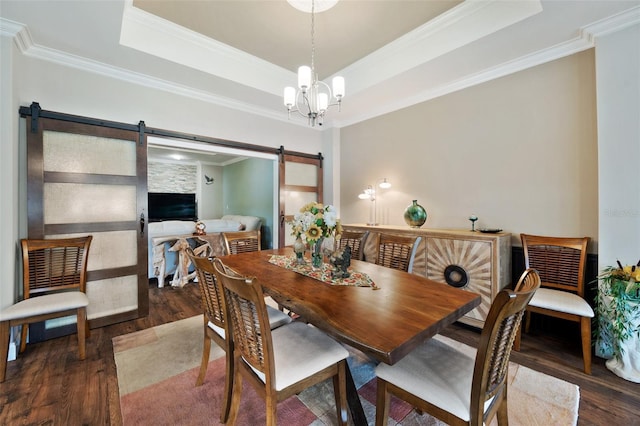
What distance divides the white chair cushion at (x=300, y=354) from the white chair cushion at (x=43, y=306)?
74.9 inches

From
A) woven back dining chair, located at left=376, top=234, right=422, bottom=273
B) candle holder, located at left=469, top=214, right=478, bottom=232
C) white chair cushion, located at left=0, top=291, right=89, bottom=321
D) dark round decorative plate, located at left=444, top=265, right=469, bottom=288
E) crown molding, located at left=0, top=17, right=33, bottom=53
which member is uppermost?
crown molding, located at left=0, top=17, right=33, bottom=53

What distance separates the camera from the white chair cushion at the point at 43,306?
2.02 metres

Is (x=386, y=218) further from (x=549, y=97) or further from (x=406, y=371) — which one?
(x=406, y=371)

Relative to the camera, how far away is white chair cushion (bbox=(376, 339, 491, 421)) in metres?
1.09

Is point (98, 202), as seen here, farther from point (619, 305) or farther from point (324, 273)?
point (619, 305)

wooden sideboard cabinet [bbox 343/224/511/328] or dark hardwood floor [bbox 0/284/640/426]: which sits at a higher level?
wooden sideboard cabinet [bbox 343/224/511/328]

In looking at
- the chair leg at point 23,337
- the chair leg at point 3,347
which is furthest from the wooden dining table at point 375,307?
the chair leg at point 23,337

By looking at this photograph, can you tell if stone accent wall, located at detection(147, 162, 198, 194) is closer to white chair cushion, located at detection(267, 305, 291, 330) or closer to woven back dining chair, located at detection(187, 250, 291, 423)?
woven back dining chair, located at detection(187, 250, 291, 423)

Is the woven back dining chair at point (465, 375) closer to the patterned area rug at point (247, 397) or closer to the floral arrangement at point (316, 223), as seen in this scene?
the patterned area rug at point (247, 397)

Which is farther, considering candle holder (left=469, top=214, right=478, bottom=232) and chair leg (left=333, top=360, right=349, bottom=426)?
candle holder (left=469, top=214, right=478, bottom=232)

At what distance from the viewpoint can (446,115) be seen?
130 inches

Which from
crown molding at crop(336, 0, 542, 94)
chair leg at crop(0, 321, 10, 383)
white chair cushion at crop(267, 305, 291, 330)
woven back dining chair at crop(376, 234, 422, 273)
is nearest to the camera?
white chair cushion at crop(267, 305, 291, 330)

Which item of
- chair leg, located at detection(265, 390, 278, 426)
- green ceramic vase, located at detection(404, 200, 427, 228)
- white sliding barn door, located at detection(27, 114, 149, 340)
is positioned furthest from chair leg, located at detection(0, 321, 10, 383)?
green ceramic vase, located at detection(404, 200, 427, 228)

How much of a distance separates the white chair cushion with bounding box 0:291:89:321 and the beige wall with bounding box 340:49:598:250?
3.58 meters
